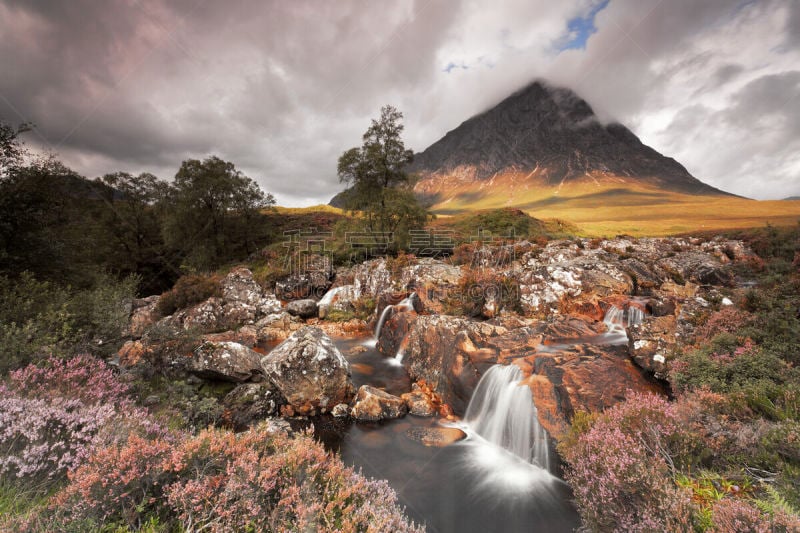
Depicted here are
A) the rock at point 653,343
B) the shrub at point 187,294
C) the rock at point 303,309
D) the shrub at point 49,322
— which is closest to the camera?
the shrub at point 49,322

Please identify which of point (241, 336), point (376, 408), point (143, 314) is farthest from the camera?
point (143, 314)

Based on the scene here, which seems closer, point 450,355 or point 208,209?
point 450,355

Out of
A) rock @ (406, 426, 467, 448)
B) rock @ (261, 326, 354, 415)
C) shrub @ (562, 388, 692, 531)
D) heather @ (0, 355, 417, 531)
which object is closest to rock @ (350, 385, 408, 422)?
rock @ (261, 326, 354, 415)

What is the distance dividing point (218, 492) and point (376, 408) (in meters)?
6.40

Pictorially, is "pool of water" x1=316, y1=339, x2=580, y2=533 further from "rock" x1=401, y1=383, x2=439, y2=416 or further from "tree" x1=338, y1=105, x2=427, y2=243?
"tree" x1=338, y1=105, x2=427, y2=243

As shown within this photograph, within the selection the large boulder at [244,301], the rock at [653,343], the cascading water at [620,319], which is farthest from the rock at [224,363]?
the cascading water at [620,319]

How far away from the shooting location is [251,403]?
29.6ft

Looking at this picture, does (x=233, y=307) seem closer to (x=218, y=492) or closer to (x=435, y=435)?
(x=435, y=435)

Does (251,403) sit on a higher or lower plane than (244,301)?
lower

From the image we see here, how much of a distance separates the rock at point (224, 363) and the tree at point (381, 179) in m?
16.3

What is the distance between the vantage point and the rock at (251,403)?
27.3 ft

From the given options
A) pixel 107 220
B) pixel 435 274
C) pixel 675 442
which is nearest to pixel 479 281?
pixel 435 274

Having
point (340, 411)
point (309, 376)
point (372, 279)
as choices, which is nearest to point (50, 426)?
point (309, 376)

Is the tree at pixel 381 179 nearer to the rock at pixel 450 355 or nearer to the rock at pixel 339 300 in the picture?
the rock at pixel 339 300
